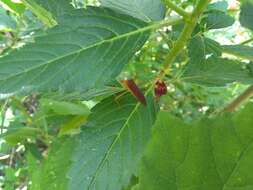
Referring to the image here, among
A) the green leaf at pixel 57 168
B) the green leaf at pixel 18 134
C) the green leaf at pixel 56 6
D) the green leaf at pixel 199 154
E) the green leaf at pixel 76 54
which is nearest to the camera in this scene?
the green leaf at pixel 199 154

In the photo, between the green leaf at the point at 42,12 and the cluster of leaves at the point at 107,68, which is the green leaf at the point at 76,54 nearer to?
the cluster of leaves at the point at 107,68

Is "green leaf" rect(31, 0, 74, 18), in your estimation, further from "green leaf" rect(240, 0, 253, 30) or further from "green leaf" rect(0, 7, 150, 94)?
"green leaf" rect(240, 0, 253, 30)

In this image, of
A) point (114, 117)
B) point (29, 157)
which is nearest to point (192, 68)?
point (114, 117)

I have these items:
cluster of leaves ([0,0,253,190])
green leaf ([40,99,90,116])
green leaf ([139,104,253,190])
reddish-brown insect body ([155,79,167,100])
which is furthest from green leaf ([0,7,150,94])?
green leaf ([139,104,253,190])

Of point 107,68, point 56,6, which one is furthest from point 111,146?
point 56,6

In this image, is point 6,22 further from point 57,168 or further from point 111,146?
point 111,146

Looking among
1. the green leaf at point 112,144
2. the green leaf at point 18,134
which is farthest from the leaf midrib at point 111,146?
the green leaf at point 18,134

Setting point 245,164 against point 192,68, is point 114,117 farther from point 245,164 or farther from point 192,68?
point 245,164
